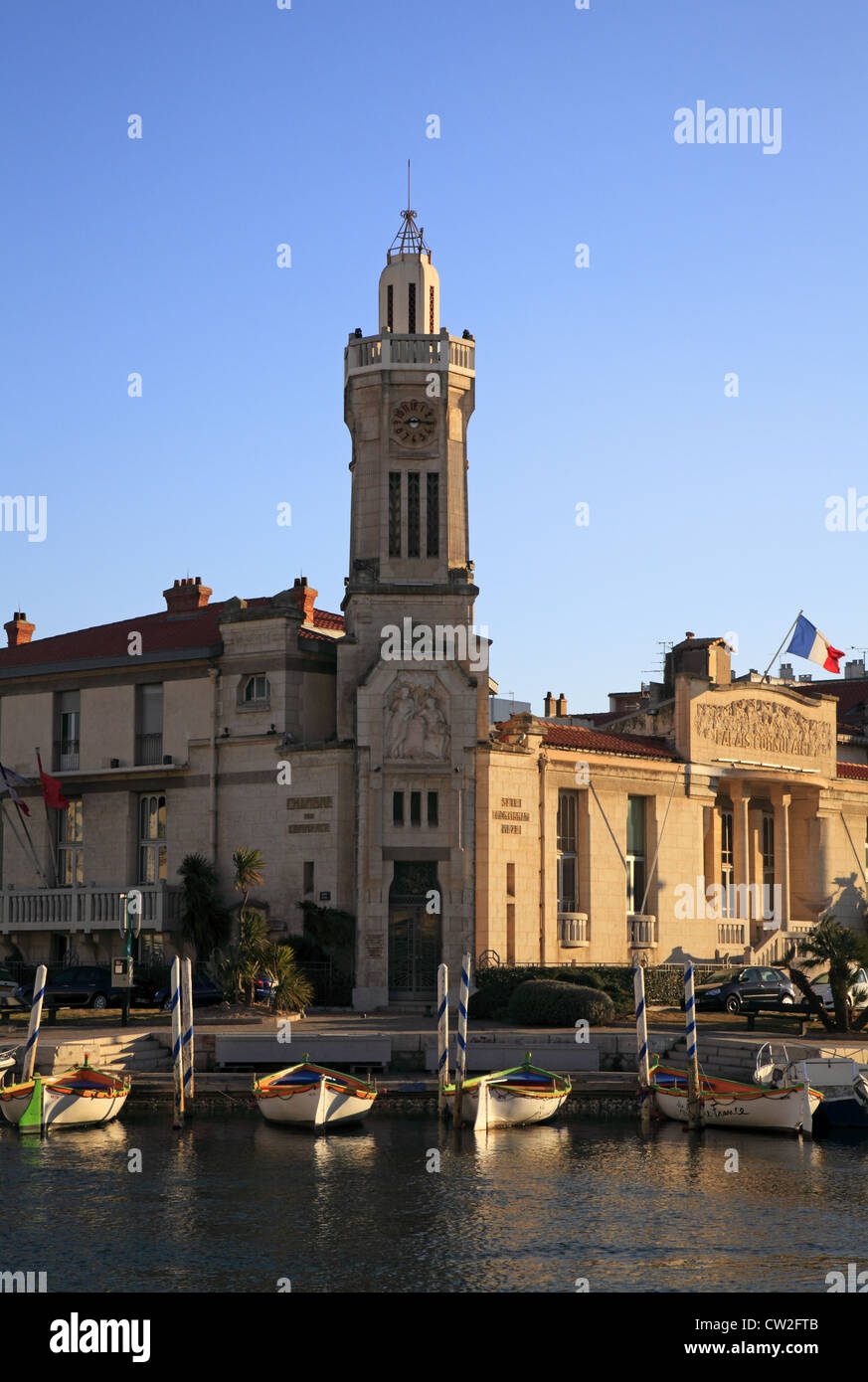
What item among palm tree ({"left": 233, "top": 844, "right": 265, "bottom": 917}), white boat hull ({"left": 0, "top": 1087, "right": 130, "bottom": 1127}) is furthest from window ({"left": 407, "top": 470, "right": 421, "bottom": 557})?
white boat hull ({"left": 0, "top": 1087, "right": 130, "bottom": 1127})

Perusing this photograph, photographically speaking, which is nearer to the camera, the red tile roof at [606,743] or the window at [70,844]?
the red tile roof at [606,743]

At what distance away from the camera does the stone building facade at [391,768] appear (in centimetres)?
5041

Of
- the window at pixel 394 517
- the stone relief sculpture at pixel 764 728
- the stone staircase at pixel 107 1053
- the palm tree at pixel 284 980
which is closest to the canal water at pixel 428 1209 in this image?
the stone staircase at pixel 107 1053

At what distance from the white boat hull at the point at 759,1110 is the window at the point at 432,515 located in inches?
820

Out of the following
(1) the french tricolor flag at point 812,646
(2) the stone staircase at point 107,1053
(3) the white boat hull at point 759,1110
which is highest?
(1) the french tricolor flag at point 812,646

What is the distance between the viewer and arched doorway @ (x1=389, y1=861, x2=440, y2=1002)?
50.0 metres

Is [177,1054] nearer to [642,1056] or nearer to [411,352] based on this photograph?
[642,1056]

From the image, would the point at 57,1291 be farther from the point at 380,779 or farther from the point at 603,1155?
the point at 380,779

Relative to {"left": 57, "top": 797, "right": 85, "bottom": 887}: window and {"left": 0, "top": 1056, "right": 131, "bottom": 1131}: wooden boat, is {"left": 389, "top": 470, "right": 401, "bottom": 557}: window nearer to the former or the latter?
{"left": 57, "top": 797, "right": 85, "bottom": 887}: window

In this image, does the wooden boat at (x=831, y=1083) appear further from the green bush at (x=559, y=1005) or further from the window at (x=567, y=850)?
the window at (x=567, y=850)

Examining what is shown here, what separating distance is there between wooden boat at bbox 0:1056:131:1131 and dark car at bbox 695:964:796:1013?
21.5 meters

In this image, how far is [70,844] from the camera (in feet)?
187

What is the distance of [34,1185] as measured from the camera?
Result: 2944 centimetres

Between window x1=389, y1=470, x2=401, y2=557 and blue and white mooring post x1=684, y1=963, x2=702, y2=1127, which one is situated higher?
window x1=389, y1=470, x2=401, y2=557
